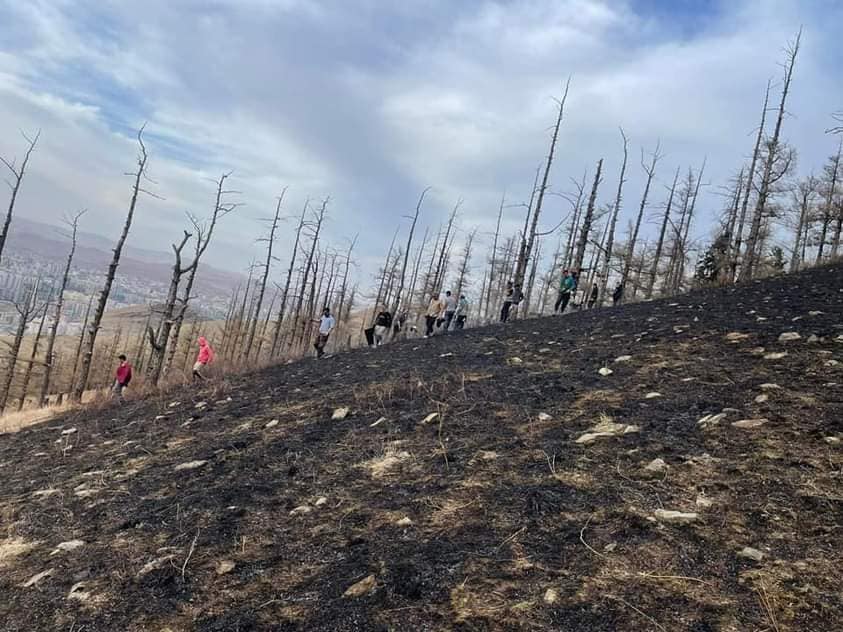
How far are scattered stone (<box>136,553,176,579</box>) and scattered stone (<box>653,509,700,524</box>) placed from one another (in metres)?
4.03

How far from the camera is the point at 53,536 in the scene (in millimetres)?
5441

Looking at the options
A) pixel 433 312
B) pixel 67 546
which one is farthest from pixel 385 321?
pixel 67 546

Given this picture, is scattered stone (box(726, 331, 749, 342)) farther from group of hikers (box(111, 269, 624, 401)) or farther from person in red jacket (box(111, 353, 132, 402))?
person in red jacket (box(111, 353, 132, 402))

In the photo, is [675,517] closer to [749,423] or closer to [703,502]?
[703,502]

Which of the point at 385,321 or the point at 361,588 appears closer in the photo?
the point at 361,588

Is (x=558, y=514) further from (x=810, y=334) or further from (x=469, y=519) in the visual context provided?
(x=810, y=334)

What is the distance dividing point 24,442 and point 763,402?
14.1m

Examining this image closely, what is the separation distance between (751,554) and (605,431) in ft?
7.78

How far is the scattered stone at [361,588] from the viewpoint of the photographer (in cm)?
348

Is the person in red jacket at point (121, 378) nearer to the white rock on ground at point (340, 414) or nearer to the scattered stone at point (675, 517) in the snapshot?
the white rock on ground at point (340, 414)

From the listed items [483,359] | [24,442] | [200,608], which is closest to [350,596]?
[200,608]

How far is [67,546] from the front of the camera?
16.6ft

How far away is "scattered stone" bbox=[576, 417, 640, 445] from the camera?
5531mm

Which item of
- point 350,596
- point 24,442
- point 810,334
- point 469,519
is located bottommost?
point 24,442
